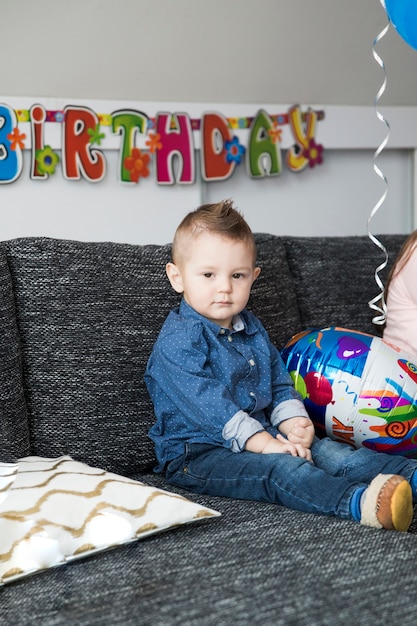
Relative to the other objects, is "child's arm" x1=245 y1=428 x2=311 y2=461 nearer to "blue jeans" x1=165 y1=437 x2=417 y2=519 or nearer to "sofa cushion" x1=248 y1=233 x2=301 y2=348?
"blue jeans" x1=165 y1=437 x2=417 y2=519

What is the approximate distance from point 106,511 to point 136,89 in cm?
165

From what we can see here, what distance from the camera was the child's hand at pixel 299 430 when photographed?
1.89 m

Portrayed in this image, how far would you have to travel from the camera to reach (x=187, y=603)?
1262mm

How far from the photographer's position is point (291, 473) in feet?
5.58

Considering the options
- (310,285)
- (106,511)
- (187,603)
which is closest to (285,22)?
(310,285)

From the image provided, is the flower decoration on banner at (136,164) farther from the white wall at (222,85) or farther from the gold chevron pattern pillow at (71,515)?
the gold chevron pattern pillow at (71,515)

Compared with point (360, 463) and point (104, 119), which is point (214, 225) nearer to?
point (360, 463)

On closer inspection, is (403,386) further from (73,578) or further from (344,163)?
(344,163)

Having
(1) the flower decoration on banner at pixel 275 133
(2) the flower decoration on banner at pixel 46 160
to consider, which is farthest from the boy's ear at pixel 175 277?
(1) the flower decoration on banner at pixel 275 133

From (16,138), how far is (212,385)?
111cm

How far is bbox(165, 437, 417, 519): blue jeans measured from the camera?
5.43ft

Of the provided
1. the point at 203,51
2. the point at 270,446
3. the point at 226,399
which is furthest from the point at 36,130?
the point at 270,446

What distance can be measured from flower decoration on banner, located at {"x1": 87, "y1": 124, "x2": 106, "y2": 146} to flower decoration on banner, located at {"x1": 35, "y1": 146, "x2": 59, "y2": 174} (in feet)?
0.39

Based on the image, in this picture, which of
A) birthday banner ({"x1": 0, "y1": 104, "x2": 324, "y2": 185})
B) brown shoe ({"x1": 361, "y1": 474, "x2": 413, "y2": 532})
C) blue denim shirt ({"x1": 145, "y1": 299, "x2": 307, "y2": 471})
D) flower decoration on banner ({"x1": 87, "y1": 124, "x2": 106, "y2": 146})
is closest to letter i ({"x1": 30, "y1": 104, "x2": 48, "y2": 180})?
birthday banner ({"x1": 0, "y1": 104, "x2": 324, "y2": 185})
